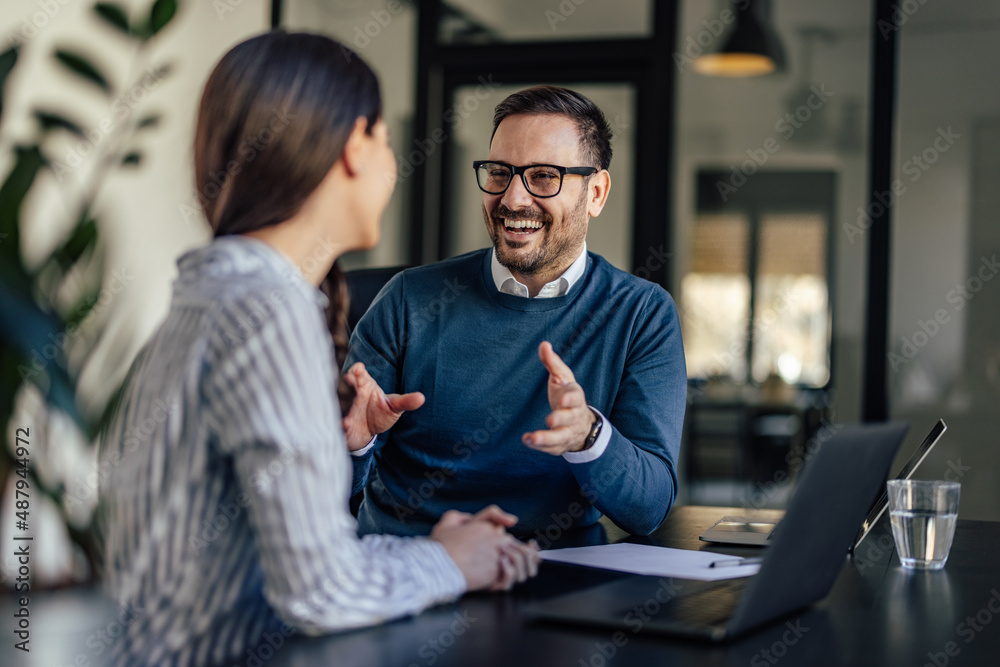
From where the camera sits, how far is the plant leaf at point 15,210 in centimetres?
283

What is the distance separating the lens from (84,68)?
10.6 feet

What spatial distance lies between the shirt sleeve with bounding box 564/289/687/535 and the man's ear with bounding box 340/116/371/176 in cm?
63

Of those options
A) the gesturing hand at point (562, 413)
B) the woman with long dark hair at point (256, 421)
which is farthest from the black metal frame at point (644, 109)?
the woman with long dark hair at point (256, 421)

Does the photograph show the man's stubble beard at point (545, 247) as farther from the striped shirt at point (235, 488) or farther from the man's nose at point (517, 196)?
the striped shirt at point (235, 488)

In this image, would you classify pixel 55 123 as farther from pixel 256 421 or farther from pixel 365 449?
pixel 256 421

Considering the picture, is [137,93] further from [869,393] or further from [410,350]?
[869,393]

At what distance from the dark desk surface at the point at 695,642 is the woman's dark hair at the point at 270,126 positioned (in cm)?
44

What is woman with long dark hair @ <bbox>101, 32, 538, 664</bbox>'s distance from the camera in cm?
87

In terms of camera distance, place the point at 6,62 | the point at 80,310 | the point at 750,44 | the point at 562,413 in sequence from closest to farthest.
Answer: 1. the point at 562,413
2. the point at 6,62
3. the point at 80,310
4. the point at 750,44

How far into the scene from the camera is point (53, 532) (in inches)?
136

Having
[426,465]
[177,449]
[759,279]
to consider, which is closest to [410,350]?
[426,465]

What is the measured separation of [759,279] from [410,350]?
2.29 m

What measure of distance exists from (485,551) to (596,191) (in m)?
1.20

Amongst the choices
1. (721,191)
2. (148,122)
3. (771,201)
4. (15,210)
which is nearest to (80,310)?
(15,210)
